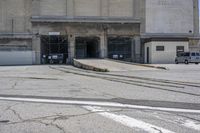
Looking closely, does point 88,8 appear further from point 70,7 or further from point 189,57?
point 189,57

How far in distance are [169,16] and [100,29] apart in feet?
39.0

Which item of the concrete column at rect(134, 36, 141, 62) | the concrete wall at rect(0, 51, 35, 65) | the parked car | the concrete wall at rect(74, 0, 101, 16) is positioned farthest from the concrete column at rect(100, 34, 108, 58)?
the parked car

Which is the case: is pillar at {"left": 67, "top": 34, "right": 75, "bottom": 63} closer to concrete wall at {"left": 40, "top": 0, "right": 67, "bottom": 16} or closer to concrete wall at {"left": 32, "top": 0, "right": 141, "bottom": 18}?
concrete wall at {"left": 32, "top": 0, "right": 141, "bottom": 18}

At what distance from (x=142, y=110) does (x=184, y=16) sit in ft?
185

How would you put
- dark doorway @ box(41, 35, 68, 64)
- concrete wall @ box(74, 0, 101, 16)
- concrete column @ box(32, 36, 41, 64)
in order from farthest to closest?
concrete wall @ box(74, 0, 101, 16) → dark doorway @ box(41, 35, 68, 64) → concrete column @ box(32, 36, 41, 64)

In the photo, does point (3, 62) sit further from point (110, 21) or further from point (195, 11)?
point (195, 11)

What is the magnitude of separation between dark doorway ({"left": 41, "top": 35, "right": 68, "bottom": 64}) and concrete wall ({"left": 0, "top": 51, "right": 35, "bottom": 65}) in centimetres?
203

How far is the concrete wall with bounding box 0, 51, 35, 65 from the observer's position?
188 feet

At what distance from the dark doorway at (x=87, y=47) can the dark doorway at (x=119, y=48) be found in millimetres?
2147

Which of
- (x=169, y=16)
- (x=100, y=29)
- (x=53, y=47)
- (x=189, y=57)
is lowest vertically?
(x=189, y=57)

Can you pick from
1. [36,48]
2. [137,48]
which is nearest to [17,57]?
[36,48]

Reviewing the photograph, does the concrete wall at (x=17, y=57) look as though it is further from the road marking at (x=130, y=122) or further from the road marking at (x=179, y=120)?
the road marking at (x=179, y=120)

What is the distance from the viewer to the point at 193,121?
832 centimetres

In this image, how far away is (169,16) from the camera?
62906 mm
